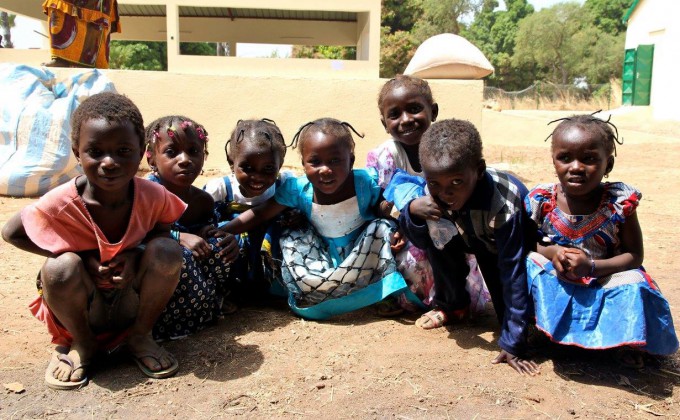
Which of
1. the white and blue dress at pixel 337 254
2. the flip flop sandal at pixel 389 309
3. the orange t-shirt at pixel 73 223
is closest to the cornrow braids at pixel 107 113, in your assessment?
the orange t-shirt at pixel 73 223

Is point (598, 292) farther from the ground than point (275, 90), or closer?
closer

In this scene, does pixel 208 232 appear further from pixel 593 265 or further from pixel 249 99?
pixel 249 99

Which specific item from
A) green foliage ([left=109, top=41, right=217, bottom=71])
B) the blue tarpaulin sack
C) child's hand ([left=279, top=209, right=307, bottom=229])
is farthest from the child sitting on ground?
green foliage ([left=109, top=41, right=217, bottom=71])

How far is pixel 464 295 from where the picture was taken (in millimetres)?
2871

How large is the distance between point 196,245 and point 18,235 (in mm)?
719

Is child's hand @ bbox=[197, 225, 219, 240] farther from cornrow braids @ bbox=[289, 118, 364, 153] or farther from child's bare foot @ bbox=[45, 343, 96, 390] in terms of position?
child's bare foot @ bbox=[45, 343, 96, 390]

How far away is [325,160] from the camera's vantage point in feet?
9.50

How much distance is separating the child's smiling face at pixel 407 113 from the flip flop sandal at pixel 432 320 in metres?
0.97

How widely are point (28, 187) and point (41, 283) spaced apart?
4.29 meters

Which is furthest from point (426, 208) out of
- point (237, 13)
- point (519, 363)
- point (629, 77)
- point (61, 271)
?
point (629, 77)

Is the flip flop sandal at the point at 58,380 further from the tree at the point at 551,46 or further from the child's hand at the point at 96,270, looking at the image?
the tree at the point at 551,46

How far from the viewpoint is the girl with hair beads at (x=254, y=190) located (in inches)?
117

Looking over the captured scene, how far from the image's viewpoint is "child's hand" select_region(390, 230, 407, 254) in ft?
9.58

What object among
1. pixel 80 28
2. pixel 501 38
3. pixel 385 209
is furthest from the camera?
pixel 501 38
